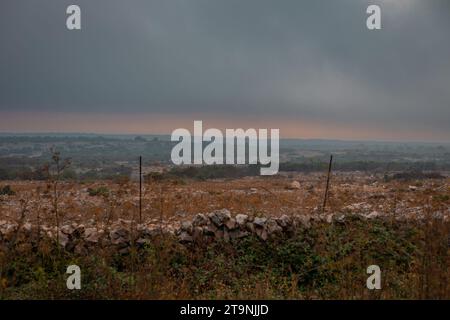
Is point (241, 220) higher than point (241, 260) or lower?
higher

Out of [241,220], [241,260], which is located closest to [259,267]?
[241,260]

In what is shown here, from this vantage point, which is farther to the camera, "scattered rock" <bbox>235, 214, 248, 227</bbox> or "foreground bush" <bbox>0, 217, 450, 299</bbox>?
"scattered rock" <bbox>235, 214, 248, 227</bbox>

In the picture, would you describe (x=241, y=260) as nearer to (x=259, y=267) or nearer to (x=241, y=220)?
(x=259, y=267)

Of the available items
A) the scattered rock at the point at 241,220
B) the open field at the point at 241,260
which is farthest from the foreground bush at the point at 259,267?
the scattered rock at the point at 241,220

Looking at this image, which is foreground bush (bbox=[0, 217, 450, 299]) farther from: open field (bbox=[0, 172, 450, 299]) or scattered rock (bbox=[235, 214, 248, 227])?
scattered rock (bbox=[235, 214, 248, 227])

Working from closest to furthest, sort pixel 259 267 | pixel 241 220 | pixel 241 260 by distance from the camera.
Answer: pixel 259 267
pixel 241 260
pixel 241 220

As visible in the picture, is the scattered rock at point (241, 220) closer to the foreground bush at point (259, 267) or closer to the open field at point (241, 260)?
the open field at point (241, 260)

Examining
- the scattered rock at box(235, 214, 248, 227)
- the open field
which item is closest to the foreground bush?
the open field

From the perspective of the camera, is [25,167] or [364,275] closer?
[364,275]

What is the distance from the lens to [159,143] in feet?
93.2

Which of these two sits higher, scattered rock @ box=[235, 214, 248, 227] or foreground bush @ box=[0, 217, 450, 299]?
scattered rock @ box=[235, 214, 248, 227]

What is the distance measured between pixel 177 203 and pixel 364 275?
741 cm
